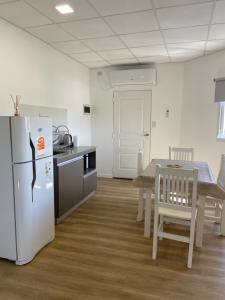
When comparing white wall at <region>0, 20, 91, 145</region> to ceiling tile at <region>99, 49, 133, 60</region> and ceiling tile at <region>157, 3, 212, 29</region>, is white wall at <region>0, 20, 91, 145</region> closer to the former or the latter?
ceiling tile at <region>99, 49, 133, 60</region>

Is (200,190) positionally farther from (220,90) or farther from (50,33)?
(50,33)

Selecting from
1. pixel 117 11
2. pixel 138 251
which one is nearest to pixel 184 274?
pixel 138 251

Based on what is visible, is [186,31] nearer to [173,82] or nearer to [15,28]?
[173,82]

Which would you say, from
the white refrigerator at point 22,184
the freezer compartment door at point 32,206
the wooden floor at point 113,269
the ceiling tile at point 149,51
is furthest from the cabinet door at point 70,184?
the ceiling tile at point 149,51

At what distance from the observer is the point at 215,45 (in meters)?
3.89

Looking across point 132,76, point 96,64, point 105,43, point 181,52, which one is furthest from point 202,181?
point 96,64

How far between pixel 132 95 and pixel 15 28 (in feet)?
9.88

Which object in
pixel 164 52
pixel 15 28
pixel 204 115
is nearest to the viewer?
pixel 15 28

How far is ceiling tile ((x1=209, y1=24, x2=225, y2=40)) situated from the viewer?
122 inches

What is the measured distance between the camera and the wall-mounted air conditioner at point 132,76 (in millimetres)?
5094

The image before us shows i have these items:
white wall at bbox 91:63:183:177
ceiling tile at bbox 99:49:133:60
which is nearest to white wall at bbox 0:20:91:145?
white wall at bbox 91:63:183:177

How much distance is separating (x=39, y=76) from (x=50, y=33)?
664mm

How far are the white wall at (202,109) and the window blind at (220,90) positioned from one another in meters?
0.21

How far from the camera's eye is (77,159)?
3.75 metres
